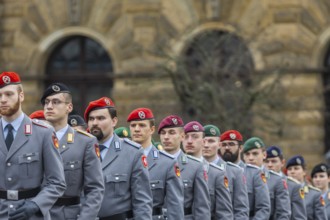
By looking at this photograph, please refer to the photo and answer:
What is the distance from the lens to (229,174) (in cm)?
1354

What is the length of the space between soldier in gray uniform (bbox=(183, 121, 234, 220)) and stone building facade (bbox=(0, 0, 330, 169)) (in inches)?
403

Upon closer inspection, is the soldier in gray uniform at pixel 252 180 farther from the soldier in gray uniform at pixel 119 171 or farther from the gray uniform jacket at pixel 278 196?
the soldier in gray uniform at pixel 119 171

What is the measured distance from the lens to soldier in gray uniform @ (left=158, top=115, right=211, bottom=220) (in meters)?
12.0

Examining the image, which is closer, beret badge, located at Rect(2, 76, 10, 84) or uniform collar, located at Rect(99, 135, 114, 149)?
beret badge, located at Rect(2, 76, 10, 84)

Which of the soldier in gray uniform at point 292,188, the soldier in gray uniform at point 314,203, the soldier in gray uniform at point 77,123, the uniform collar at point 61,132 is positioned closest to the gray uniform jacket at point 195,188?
the soldier in gray uniform at point 77,123

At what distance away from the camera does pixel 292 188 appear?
15.5 meters

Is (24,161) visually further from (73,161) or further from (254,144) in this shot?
(254,144)

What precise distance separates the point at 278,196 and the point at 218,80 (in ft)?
25.9

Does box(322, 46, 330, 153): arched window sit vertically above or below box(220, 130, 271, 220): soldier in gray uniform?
above

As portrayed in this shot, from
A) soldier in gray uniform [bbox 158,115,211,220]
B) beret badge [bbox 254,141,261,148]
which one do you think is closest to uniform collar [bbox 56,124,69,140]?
soldier in gray uniform [bbox 158,115,211,220]

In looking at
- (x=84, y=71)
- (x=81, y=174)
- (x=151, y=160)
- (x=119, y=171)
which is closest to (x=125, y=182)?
(x=119, y=171)

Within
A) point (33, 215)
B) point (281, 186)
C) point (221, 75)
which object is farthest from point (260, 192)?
point (221, 75)

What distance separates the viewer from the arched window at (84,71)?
83.0 feet

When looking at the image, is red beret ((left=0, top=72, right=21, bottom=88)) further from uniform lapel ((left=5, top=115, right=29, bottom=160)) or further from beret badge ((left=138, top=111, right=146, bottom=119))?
beret badge ((left=138, top=111, right=146, bottom=119))
